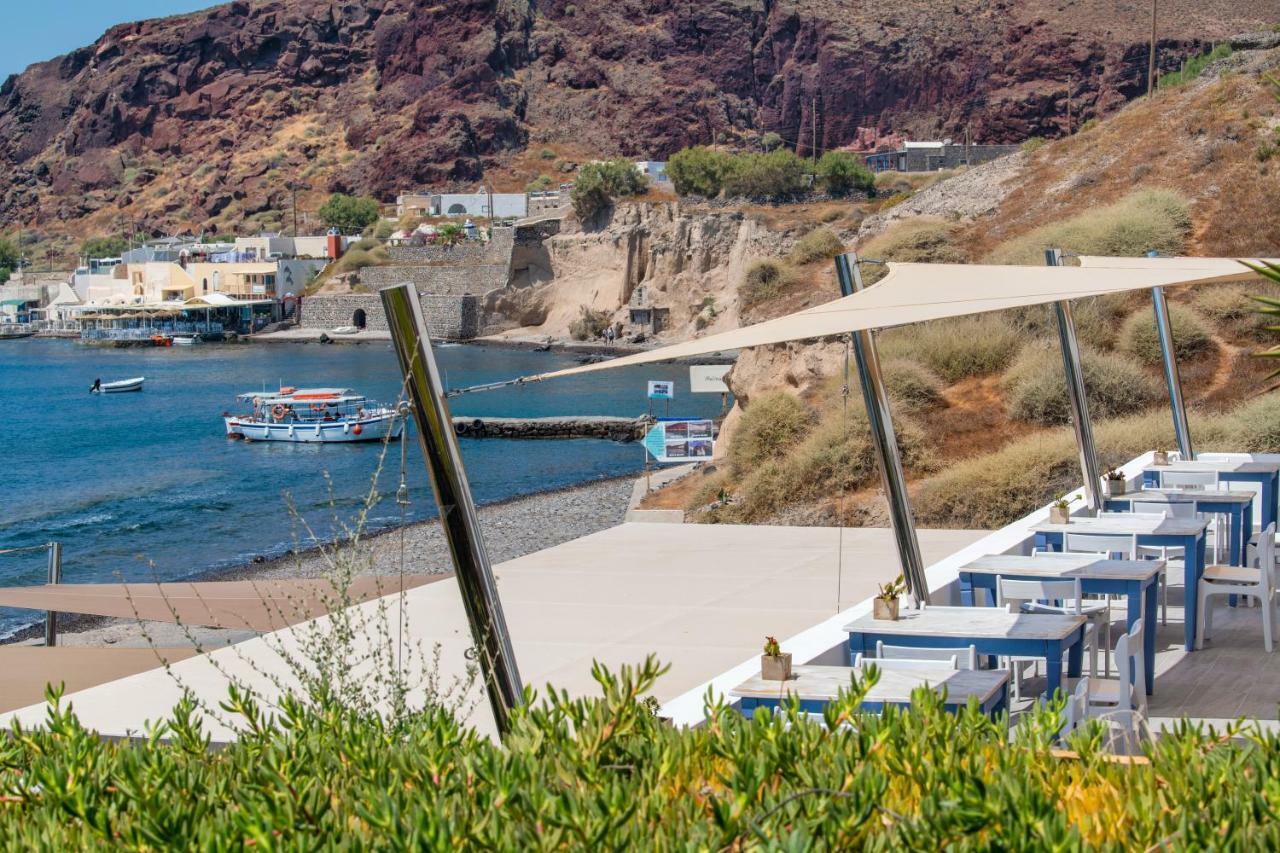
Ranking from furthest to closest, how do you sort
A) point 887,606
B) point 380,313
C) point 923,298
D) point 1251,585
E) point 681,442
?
point 380,313
point 681,442
point 1251,585
point 923,298
point 887,606

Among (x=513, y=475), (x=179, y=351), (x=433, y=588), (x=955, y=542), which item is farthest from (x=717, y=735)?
(x=179, y=351)

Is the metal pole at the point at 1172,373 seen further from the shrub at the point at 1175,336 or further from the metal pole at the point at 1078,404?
the shrub at the point at 1175,336

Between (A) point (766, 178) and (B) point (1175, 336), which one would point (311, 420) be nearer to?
(B) point (1175, 336)

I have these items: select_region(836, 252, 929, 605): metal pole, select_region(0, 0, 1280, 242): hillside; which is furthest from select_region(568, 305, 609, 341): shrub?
select_region(836, 252, 929, 605): metal pole

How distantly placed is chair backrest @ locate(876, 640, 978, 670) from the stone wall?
66.2 metres

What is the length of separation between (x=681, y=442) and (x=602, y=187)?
168 feet

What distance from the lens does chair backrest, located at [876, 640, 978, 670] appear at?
16.3 feet

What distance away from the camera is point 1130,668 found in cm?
479

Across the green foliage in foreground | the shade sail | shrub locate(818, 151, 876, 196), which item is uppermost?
shrub locate(818, 151, 876, 196)

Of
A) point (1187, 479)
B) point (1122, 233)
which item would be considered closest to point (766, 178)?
point (1122, 233)

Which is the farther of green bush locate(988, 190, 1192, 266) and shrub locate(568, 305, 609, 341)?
shrub locate(568, 305, 609, 341)

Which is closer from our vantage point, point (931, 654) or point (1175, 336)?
point (931, 654)

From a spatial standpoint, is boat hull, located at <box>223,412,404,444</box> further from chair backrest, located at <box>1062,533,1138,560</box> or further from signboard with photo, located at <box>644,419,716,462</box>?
chair backrest, located at <box>1062,533,1138,560</box>

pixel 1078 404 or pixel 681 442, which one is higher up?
pixel 1078 404
